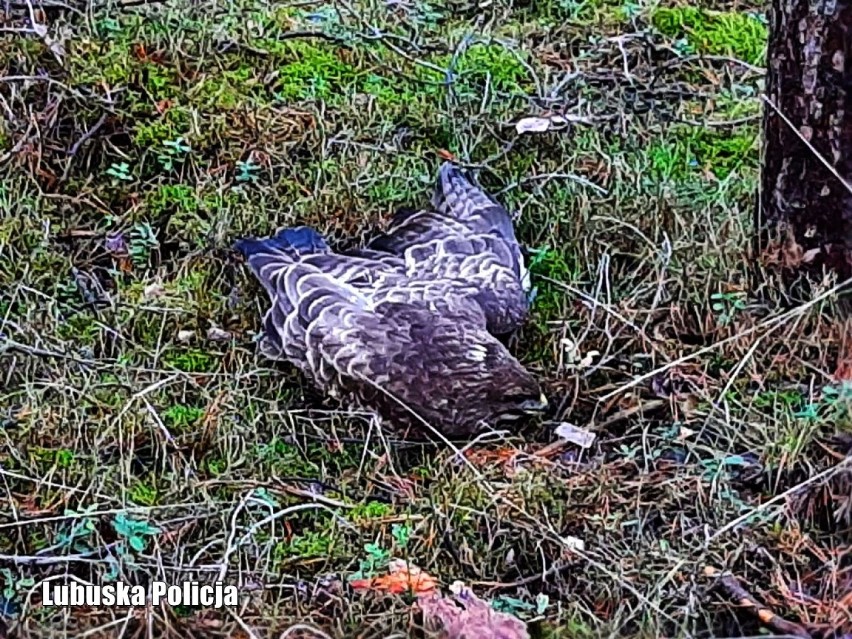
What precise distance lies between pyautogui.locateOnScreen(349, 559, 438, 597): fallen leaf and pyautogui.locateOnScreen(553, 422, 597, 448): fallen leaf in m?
0.59

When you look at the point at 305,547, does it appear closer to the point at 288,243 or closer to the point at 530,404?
the point at 530,404

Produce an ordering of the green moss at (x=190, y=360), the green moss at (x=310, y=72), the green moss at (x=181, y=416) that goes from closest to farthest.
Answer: the green moss at (x=181, y=416)
the green moss at (x=190, y=360)
the green moss at (x=310, y=72)

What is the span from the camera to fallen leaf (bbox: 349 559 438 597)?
→ 271 centimetres

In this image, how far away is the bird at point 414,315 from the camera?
125 inches

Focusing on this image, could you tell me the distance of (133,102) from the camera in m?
4.37

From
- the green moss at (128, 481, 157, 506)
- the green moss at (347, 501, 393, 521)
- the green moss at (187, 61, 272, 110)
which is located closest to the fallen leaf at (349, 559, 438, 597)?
the green moss at (347, 501, 393, 521)

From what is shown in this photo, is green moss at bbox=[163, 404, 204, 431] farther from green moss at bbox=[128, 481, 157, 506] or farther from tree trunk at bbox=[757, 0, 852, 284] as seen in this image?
tree trunk at bbox=[757, 0, 852, 284]

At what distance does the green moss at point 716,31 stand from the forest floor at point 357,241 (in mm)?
15

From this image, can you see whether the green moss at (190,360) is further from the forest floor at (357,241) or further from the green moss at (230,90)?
the green moss at (230,90)

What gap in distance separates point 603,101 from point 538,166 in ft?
1.68

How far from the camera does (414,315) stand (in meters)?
3.31

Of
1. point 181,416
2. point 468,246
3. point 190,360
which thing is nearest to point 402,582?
point 181,416

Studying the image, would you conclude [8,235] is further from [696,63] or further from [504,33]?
[696,63]

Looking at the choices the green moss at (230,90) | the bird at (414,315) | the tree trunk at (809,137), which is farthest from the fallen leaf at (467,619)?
the green moss at (230,90)
